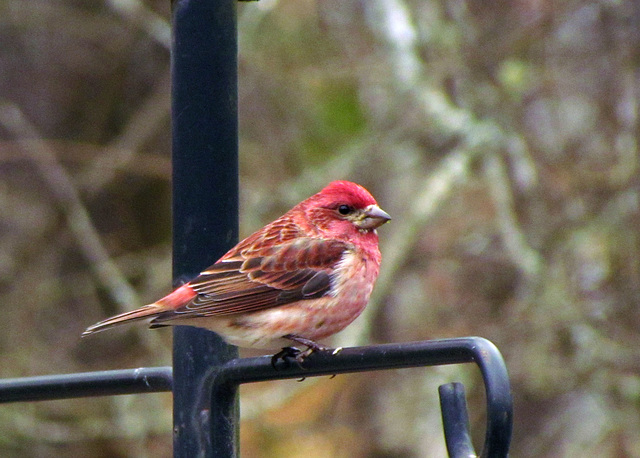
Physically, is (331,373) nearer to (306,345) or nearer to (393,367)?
(393,367)

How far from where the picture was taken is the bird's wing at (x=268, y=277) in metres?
3.82

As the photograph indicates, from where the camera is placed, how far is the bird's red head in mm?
4578

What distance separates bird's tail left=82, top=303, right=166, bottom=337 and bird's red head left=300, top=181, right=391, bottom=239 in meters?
1.01

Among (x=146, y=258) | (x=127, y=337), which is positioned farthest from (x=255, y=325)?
(x=127, y=337)

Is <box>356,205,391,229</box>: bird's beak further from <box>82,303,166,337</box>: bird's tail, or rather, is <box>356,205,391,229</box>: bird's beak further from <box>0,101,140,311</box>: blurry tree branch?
<box>0,101,140,311</box>: blurry tree branch

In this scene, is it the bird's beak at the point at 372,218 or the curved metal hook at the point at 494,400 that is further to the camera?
the bird's beak at the point at 372,218

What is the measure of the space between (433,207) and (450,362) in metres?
4.68

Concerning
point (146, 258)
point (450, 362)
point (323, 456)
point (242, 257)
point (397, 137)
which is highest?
point (397, 137)

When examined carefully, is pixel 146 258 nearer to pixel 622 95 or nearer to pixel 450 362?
pixel 622 95

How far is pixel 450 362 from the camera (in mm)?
2643

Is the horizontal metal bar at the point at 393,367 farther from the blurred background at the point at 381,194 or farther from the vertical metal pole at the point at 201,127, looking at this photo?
the blurred background at the point at 381,194

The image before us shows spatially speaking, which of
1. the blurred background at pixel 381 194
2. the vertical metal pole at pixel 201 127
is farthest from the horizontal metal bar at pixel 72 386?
the blurred background at pixel 381 194

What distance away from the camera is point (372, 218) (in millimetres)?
4547

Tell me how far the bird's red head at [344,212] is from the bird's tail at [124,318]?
101 centimetres
